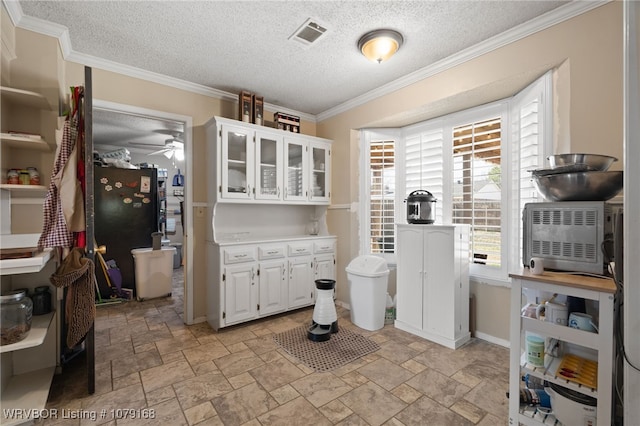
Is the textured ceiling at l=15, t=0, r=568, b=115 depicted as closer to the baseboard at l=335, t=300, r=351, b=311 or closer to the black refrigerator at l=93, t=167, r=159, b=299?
the black refrigerator at l=93, t=167, r=159, b=299

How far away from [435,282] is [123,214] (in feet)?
14.6

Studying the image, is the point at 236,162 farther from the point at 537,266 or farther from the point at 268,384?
the point at 537,266

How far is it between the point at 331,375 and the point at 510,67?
2.82 m

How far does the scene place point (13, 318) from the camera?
1718 mm

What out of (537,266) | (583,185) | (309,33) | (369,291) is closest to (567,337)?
(537,266)

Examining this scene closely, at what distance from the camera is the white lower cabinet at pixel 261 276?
9.98 ft

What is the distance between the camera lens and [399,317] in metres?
3.12

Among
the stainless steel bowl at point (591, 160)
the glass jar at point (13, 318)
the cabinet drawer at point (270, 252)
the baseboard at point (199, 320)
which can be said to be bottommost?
the baseboard at point (199, 320)

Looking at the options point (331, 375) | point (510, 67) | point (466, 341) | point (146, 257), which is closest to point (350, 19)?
point (510, 67)

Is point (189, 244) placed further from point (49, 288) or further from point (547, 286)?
point (547, 286)

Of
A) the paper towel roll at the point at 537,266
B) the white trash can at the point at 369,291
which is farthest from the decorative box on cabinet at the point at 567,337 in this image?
the white trash can at the point at 369,291

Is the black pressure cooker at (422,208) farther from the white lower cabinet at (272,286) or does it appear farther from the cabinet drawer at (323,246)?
the white lower cabinet at (272,286)

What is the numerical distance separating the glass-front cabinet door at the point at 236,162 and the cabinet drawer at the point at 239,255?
1.92 ft

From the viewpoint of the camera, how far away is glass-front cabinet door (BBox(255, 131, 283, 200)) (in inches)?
133
